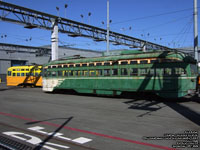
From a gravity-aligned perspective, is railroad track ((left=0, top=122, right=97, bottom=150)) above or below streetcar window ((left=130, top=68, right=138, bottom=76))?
below

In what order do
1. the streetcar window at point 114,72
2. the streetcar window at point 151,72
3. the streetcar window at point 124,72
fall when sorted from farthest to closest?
the streetcar window at point 114,72 → the streetcar window at point 124,72 → the streetcar window at point 151,72

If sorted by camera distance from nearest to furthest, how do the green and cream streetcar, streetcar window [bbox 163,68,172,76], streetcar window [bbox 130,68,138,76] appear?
the green and cream streetcar < streetcar window [bbox 163,68,172,76] < streetcar window [bbox 130,68,138,76]

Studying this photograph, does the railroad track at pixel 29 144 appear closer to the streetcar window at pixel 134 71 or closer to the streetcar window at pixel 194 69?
the streetcar window at pixel 134 71

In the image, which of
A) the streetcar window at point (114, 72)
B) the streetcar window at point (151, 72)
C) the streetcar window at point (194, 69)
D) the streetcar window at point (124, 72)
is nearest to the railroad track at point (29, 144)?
the streetcar window at point (151, 72)

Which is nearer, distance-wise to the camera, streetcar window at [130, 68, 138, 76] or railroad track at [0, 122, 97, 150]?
railroad track at [0, 122, 97, 150]

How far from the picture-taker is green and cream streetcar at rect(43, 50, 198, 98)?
1325 centimetres

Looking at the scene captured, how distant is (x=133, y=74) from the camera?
1488 centimetres

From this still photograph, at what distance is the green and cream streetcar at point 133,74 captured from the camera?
13.2 m

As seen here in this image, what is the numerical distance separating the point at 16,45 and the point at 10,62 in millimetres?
13003

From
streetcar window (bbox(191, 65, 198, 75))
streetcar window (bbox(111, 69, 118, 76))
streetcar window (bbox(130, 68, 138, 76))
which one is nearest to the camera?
streetcar window (bbox(191, 65, 198, 75))

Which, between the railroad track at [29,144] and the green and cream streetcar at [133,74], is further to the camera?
the green and cream streetcar at [133,74]

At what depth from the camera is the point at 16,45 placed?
51094mm

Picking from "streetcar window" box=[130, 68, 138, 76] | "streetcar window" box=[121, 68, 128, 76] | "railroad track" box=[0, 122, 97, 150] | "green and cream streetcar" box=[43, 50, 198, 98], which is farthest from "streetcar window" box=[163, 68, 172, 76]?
"railroad track" box=[0, 122, 97, 150]

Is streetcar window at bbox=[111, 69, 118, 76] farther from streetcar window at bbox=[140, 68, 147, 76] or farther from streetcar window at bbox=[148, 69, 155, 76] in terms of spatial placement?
streetcar window at bbox=[148, 69, 155, 76]
